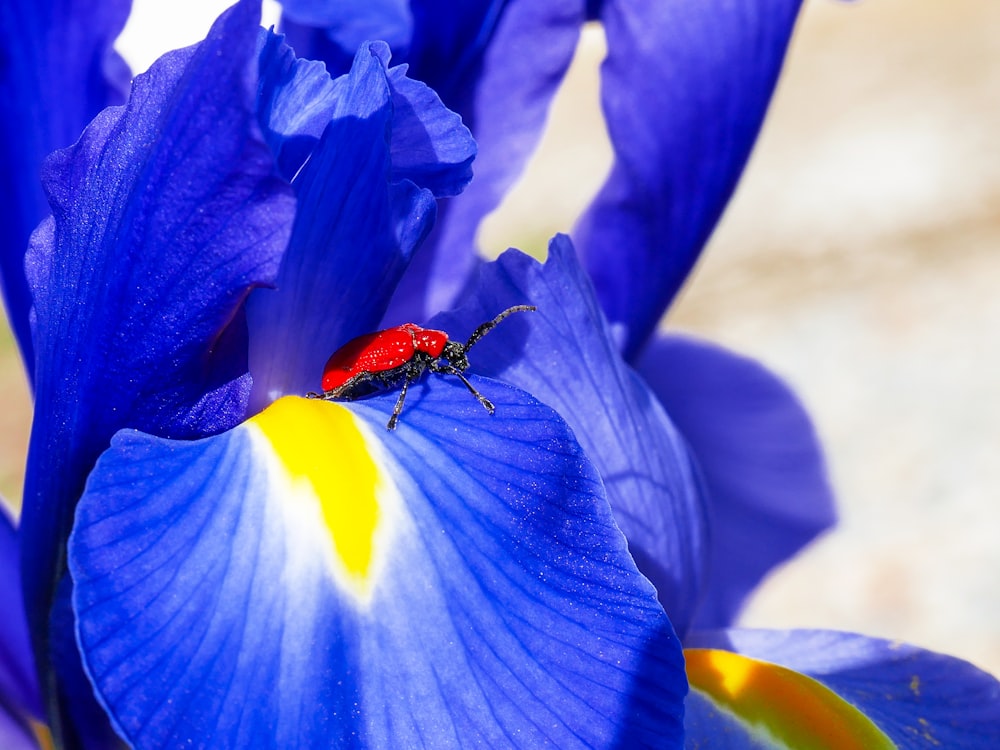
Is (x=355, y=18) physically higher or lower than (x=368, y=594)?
higher

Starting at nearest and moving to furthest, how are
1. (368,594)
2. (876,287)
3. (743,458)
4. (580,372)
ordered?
(368,594), (580,372), (743,458), (876,287)

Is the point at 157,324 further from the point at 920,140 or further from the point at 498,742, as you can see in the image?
the point at 920,140

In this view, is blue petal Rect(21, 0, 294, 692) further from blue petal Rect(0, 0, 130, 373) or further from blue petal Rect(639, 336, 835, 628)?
blue petal Rect(639, 336, 835, 628)

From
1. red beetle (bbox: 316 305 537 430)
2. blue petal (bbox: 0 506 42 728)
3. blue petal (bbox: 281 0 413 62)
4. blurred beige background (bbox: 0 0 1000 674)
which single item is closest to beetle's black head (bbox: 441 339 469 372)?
red beetle (bbox: 316 305 537 430)

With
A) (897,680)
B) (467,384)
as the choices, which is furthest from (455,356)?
(897,680)

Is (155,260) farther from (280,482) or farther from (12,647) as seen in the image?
(12,647)

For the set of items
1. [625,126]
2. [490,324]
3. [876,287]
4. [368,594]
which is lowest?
[368,594]
